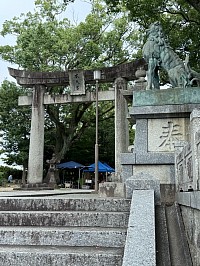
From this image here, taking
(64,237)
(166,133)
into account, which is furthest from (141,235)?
(166,133)

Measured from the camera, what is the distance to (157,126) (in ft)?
22.9

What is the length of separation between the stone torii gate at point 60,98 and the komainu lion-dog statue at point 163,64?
873cm

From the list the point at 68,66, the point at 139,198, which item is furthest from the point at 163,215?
the point at 68,66

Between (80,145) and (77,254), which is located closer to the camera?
(77,254)

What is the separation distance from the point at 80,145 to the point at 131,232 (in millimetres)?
26605

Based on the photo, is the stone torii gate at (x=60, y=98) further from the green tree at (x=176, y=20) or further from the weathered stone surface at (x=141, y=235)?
the weathered stone surface at (x=141, y=235)

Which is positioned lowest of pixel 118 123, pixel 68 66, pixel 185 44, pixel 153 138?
pixel 153 138

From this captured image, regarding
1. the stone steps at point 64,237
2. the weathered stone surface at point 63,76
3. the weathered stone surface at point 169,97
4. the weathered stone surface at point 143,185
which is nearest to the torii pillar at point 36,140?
the weathered stone surface at point 63,76

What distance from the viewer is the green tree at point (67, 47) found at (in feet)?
76.2

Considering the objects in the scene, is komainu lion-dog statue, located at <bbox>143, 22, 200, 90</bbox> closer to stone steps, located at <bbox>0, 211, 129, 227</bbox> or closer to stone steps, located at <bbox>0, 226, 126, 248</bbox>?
Answer: stone steps, located at <bbox>0, 211, 129, 227</bbox>

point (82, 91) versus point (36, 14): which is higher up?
point (36, 14)

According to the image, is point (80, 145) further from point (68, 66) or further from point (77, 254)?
point (77, 254)

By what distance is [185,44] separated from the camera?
14.5 metres

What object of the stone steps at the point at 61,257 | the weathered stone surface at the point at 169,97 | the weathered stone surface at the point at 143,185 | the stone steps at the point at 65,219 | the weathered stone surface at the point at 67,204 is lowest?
the stone steps at the point at 61,257
